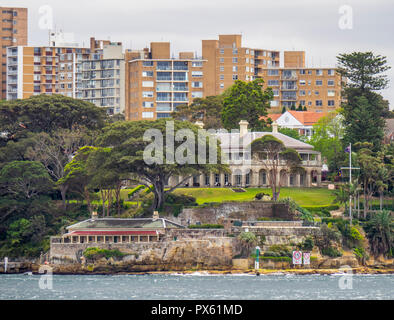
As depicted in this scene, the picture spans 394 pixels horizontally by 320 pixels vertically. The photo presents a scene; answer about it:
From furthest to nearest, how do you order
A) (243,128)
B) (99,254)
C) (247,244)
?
(243,128)
(247,244)
(99,254)

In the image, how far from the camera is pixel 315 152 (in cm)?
11925

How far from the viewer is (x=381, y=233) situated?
92.4 m

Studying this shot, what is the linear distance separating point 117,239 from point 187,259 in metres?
6.72

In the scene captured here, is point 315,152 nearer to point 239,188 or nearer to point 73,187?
point 239,188

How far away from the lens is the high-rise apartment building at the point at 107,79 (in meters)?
183

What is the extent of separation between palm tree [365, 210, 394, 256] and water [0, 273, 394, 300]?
5223mm

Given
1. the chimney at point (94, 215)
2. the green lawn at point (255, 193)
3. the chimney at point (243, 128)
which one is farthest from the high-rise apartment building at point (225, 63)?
the chimney at point (94, 215)

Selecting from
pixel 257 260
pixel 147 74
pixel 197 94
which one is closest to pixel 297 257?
pixel 257 260

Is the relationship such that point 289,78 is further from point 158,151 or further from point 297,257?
point 297,257

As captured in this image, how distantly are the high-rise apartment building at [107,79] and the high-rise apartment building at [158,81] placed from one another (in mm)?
6293

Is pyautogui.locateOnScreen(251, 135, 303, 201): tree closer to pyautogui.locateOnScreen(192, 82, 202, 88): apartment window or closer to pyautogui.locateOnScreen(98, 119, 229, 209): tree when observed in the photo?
pyautogui.locateOnScreen(98, 119, 229, 209): tree

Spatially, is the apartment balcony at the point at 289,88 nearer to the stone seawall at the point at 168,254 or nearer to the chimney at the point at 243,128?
the chimney at the point at 243,128

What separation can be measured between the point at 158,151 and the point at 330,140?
37719 millimetres
